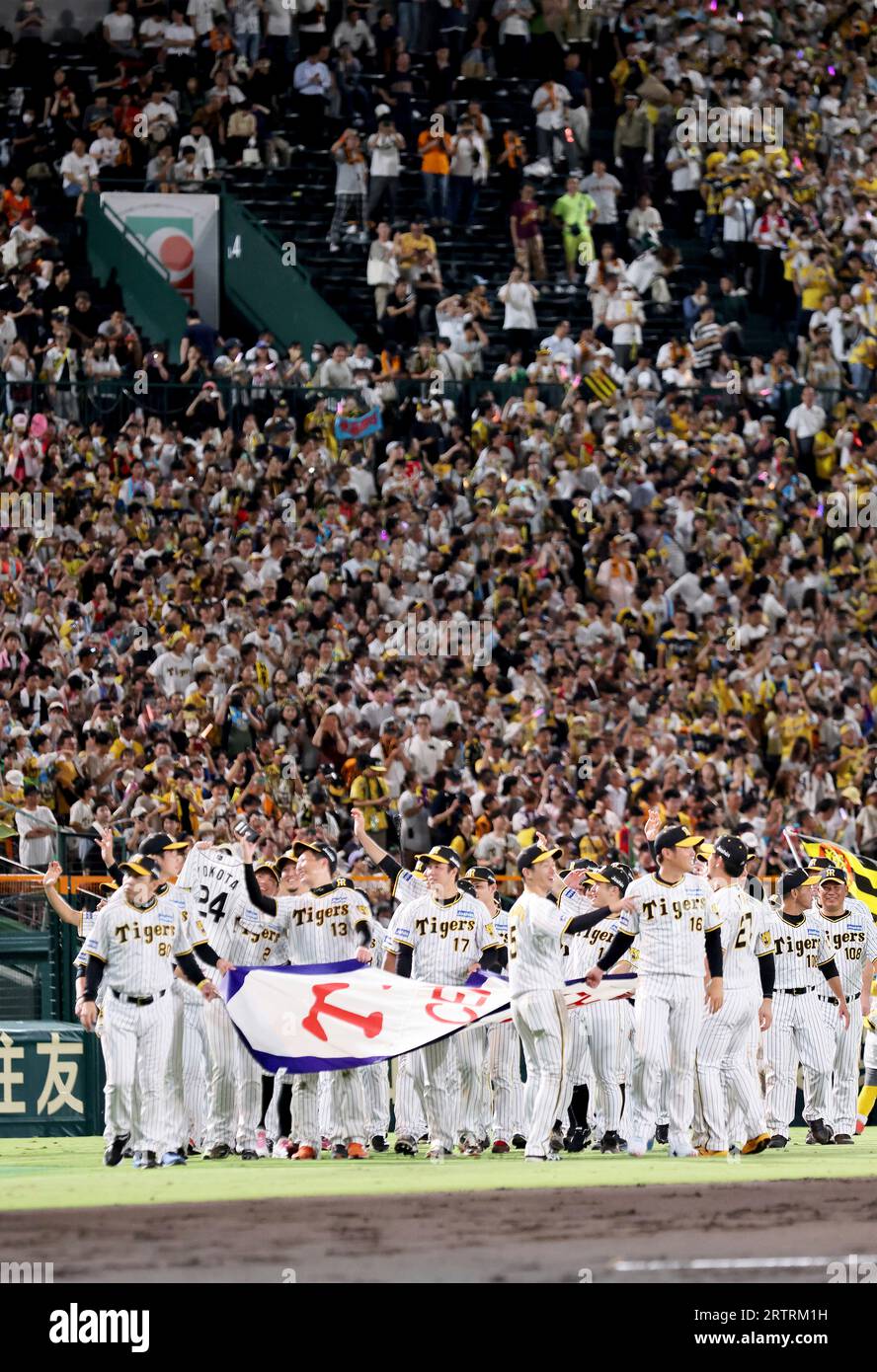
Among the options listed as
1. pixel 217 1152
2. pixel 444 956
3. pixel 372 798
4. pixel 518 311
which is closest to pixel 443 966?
pixel 444 956

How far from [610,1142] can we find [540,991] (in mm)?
1934

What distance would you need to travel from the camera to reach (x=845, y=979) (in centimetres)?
1828

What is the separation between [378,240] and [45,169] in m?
4.16

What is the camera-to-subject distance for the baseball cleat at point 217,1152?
1658 cm

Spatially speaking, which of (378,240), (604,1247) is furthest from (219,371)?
(604,1247)

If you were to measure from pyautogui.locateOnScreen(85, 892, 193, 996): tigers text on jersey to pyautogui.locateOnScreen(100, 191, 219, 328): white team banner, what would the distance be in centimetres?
1755

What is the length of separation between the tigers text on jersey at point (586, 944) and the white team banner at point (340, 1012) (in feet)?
3.09

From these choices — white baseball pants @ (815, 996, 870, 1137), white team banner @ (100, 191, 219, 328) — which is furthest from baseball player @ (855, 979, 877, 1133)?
white team banner @ (100, 191, 219, 328)

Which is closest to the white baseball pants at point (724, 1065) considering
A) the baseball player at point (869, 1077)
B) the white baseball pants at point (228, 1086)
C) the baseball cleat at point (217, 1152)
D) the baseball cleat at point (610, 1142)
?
the baseball cleat at point (610, 1142)

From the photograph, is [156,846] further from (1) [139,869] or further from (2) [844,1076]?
(2) [844,1076]

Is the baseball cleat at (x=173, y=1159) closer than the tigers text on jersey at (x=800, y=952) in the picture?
Yes

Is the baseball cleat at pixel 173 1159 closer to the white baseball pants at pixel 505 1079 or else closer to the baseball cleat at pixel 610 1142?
the white baseball pants at pixel 505 1079

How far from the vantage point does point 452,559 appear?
26953 mm

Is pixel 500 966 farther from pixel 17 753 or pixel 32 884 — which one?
pixel 17 753
